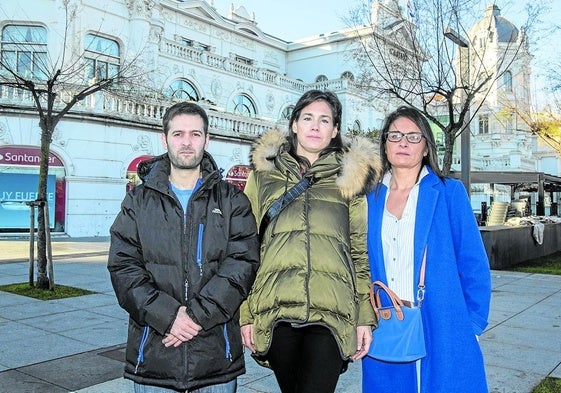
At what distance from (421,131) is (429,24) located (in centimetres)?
1095

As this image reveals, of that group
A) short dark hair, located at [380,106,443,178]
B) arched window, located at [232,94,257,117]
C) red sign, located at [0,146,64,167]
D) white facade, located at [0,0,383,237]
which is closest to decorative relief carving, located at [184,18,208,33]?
white facade, located at [0,0,383,237]

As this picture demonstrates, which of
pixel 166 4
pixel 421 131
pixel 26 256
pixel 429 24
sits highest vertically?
pixel 166 4

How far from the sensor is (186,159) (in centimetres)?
279

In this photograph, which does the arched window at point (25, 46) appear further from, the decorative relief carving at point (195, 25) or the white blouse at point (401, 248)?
the white blouse at point (401, 248)

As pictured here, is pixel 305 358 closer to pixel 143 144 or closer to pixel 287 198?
pixel 287 198

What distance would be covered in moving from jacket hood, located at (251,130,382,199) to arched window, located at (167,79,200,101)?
74.6 ft

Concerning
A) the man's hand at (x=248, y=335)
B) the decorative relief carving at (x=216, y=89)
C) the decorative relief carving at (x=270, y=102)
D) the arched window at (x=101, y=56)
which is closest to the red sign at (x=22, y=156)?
the arched window at (x=101, y=56)

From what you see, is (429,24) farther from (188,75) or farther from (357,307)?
(188,75)

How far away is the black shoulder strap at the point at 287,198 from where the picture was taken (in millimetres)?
2822

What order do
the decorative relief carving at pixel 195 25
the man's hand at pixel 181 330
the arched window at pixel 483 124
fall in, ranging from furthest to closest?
the arched window at pixel 483 124 < the decorative relief carving at pixel 195 25 < the man's hand at pixel 181 330

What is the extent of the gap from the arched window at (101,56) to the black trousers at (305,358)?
2013 cm

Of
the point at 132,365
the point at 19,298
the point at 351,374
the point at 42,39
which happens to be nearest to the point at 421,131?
the point at 132,365

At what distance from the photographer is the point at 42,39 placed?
20781 millimetres

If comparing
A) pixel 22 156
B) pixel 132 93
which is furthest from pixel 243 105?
pixel 22 156
